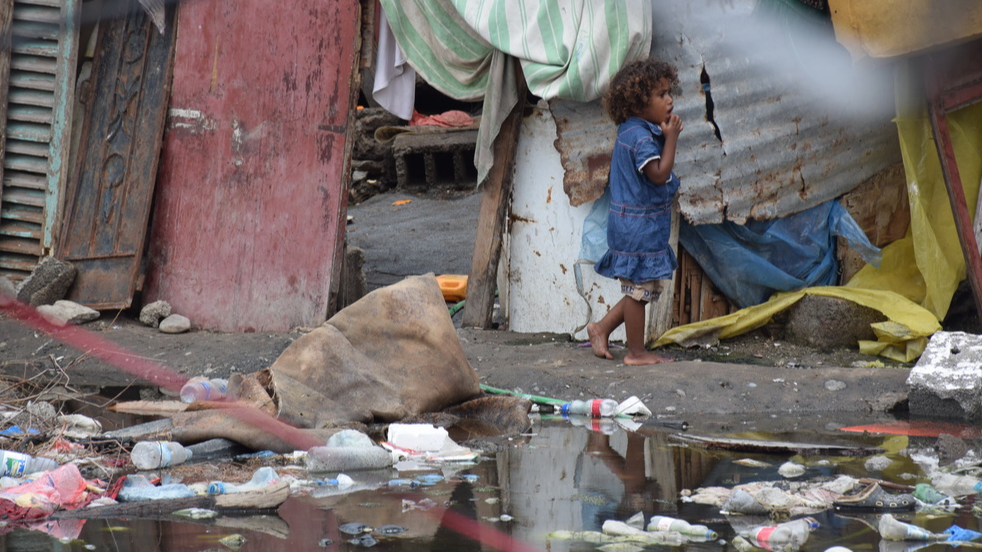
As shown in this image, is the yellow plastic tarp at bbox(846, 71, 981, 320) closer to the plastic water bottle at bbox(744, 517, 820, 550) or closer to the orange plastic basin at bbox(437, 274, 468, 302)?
the orange plastic basin at bbox(437, 274, 468, 302)

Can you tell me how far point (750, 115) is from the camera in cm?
595

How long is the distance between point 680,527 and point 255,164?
4.47 metres

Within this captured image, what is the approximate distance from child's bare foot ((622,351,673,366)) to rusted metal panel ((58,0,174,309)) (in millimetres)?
3044

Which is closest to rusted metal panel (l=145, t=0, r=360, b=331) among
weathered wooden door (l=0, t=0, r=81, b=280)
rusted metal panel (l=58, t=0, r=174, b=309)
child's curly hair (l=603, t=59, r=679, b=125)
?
rusted metal panel (l=58, t=0, r=174, b=309)

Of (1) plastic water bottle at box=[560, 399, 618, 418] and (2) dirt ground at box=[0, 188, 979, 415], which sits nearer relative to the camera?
(1) plastic water bottle at box=[560, 399, 618, 418]

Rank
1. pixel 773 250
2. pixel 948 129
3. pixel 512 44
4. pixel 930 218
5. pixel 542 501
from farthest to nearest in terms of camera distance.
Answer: pixel 773 250, pixel 512 44, pixel 930 218, pixel 948 129, pixel 542 501

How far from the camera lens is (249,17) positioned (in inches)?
258

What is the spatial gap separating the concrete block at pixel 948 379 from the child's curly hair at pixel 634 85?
1706 millimetres

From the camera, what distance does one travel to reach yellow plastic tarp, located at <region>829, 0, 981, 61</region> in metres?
4.76

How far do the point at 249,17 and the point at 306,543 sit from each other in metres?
4.57

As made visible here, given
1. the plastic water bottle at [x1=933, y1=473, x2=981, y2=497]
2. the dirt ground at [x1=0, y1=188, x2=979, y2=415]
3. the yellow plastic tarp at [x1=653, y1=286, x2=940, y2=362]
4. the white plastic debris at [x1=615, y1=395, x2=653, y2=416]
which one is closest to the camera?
the plastic water bottle at [x1=933, y1=473, x2=981, y2=497]

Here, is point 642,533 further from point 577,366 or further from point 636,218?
point 636,218

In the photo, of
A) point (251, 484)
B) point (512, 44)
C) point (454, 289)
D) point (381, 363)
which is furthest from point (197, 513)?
point (454, 289)

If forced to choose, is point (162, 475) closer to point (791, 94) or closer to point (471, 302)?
point (471, 302)
